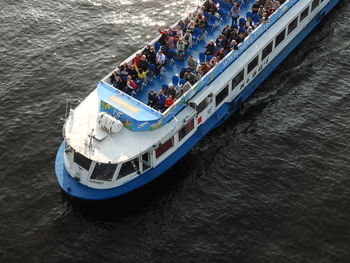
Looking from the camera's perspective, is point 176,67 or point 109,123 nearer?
point 109,123

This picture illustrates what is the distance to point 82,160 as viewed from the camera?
103ft

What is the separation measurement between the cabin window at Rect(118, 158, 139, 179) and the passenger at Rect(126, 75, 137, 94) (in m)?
5.84

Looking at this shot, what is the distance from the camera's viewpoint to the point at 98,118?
32.1 metres

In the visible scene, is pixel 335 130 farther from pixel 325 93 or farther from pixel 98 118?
pixel 98 118

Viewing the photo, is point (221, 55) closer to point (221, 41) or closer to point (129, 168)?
point (221, 41)

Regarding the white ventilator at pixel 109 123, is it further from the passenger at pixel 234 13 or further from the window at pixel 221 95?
the passenger at pixel 234 13

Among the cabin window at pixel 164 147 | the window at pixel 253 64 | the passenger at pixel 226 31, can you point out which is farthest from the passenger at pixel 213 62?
the cabin window at pixel 164 147

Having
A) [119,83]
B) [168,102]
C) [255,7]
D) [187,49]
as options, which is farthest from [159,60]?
[255,7]

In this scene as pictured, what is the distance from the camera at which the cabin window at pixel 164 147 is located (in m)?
32.6

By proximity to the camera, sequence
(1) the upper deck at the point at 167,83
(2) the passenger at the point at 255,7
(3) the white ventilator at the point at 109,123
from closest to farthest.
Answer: (3) the white ventilator at the point at 109,123
(1) the upper deck at the point at 167,83
(2) the passenger at the point at 255,7

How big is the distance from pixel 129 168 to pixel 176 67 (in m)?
9.81

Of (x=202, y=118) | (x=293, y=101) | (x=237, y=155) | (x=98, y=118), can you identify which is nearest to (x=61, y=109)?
(x=98, y=118)

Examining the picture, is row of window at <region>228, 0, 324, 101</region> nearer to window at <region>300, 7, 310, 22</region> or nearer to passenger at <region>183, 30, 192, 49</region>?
window at <region>300, 7, 310, 22</region>

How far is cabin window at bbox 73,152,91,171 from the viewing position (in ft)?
103
